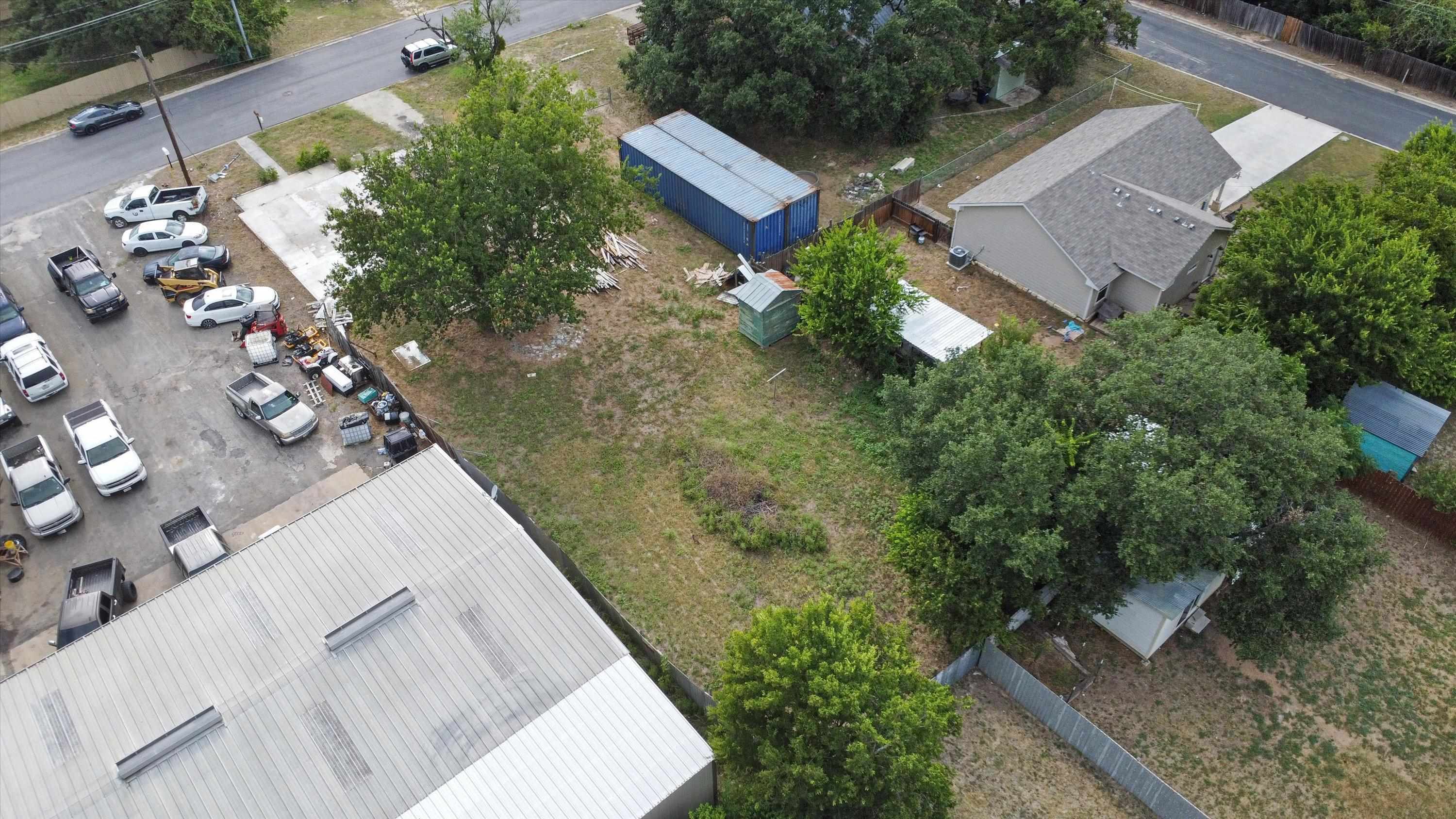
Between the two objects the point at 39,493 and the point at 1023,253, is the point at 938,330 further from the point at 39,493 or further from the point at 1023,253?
the point at 39,493

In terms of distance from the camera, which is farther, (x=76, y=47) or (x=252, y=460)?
(x=76, y=47)

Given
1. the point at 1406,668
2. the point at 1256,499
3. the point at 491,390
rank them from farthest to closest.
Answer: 1. the point at 491,390
2. the point at 1406,668
3. the point at 1256,499

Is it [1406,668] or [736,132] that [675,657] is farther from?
[736,132]

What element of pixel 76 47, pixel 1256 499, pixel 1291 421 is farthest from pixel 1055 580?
pixel 76 47

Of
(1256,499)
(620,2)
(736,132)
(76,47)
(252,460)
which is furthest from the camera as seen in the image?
(620,2)

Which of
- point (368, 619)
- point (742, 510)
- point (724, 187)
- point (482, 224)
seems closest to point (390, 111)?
point (724, 187)

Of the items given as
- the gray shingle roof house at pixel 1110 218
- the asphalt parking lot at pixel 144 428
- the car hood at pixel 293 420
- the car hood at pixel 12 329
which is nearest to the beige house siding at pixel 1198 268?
the gray shingle roof house at pixel 1110 218
